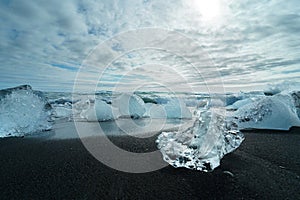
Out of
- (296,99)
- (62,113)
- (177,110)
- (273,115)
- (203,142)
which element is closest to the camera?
(203,142)

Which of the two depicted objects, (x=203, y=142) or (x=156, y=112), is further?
(x=156, y=112)

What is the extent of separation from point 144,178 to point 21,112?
11.5ft

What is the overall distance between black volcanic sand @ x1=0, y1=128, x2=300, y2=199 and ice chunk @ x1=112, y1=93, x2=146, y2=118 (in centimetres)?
357

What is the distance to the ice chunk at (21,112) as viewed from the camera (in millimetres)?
3848

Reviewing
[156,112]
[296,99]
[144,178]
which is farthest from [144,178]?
[296,99]

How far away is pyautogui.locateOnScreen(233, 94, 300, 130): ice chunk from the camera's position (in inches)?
154

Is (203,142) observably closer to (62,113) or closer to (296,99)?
(296,99)

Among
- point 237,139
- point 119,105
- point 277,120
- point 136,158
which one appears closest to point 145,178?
point 136,158

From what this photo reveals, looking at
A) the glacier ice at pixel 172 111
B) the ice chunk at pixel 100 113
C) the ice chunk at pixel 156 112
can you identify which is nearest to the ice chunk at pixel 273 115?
the glacier ice at pixel 172 111

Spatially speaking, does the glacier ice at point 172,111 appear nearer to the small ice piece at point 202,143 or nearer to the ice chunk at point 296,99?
the ice chunk at point 296,99

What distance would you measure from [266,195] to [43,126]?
14.1ft

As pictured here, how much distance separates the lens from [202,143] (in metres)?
2.20

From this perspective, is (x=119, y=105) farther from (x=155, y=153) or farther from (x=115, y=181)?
(x=115, y=181)

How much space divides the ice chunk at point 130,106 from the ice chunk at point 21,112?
7.65ft
